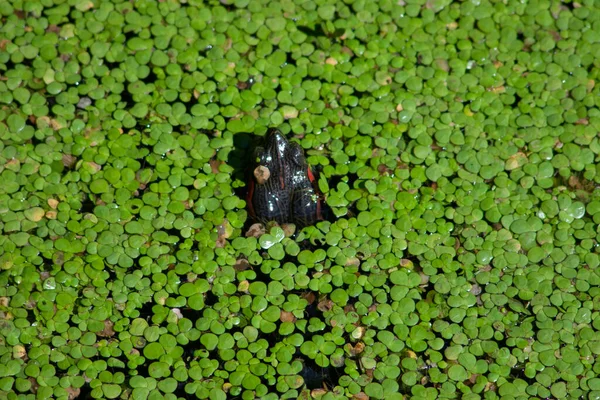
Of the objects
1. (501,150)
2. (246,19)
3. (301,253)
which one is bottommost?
(301,253)

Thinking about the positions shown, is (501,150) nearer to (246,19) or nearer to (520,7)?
(520,7)

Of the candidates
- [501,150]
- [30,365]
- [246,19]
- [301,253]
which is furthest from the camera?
[246,19]

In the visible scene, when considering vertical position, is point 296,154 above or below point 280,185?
above

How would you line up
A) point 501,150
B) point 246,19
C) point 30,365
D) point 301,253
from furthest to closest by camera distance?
point 246,19, point 501,150, point 301,253, point 30,365

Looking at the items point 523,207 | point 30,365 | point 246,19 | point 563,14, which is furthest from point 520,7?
point 30,365

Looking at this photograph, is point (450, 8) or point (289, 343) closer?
point (289, 343)

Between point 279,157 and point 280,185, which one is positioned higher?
point 279,157

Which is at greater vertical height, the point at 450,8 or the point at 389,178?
the point at 450,8
